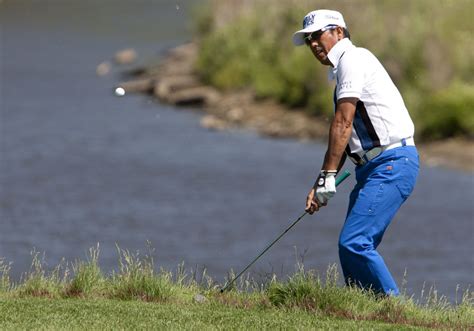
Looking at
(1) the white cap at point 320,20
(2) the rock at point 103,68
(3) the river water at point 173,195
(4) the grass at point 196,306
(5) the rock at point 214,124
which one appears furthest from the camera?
(2) the rock at point 103,68

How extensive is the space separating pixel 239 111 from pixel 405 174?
3030 centimetres

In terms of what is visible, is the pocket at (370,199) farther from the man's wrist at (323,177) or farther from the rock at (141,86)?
the rock at (141,86)

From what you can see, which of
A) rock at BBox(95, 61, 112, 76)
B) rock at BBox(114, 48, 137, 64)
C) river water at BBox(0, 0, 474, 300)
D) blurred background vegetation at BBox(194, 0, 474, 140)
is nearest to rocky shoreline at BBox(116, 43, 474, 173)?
blurred background vegetation at BBox(194, 0, 474, 140)

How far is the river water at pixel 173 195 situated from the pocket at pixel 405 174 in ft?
16.3

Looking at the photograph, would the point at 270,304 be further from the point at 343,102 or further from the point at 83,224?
the point at 83,224

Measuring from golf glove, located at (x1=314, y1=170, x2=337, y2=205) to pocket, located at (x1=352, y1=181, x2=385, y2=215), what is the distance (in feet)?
0.67

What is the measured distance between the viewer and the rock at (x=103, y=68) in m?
53.8

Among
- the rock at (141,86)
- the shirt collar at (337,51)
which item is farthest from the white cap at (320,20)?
the rock at (141,86)

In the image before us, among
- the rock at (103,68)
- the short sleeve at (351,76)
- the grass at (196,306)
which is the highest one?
the rock at (103,68)

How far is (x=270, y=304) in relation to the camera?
9.67 meters

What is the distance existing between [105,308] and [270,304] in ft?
3.97

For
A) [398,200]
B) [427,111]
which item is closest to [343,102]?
[398,200]

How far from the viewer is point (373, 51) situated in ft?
116

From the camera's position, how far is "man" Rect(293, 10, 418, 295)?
9.36 m
